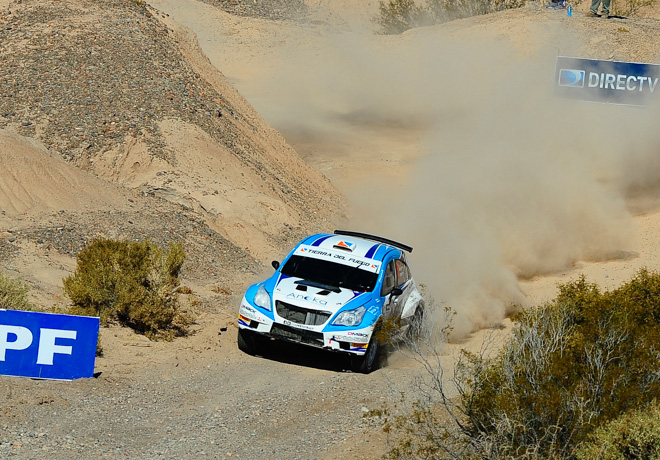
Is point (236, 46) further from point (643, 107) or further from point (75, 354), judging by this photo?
point (75, 354)

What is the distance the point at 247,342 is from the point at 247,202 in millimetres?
8392

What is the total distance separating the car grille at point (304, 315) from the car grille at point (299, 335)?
0.12 meters

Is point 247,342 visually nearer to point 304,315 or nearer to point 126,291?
point 304,315

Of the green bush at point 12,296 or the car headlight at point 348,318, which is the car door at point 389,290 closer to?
the car headlight at point 348,318

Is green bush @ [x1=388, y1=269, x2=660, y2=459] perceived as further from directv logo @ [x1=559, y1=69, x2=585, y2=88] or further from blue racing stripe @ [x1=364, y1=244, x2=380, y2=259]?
directv logo @ [x1=559, y1=69, x2=585, y2=88]

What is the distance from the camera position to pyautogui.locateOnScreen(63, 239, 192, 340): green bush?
13086mm

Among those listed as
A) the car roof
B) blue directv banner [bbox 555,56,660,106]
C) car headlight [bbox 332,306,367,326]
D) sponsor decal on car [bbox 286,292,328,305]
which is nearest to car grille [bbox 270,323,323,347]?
car headlight [bbox 332,306,367,326]

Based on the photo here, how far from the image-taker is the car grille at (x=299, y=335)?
12156 mm

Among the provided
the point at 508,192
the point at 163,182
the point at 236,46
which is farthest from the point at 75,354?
the point at 236,46

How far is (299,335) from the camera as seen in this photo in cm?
1219

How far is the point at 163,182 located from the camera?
2022cm

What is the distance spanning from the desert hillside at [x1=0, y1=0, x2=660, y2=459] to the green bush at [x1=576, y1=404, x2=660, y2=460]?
1.88 m

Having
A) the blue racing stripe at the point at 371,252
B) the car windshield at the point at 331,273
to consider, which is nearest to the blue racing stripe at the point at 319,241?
the car windshield at the point at 331,273

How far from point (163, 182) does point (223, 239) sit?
229cm
